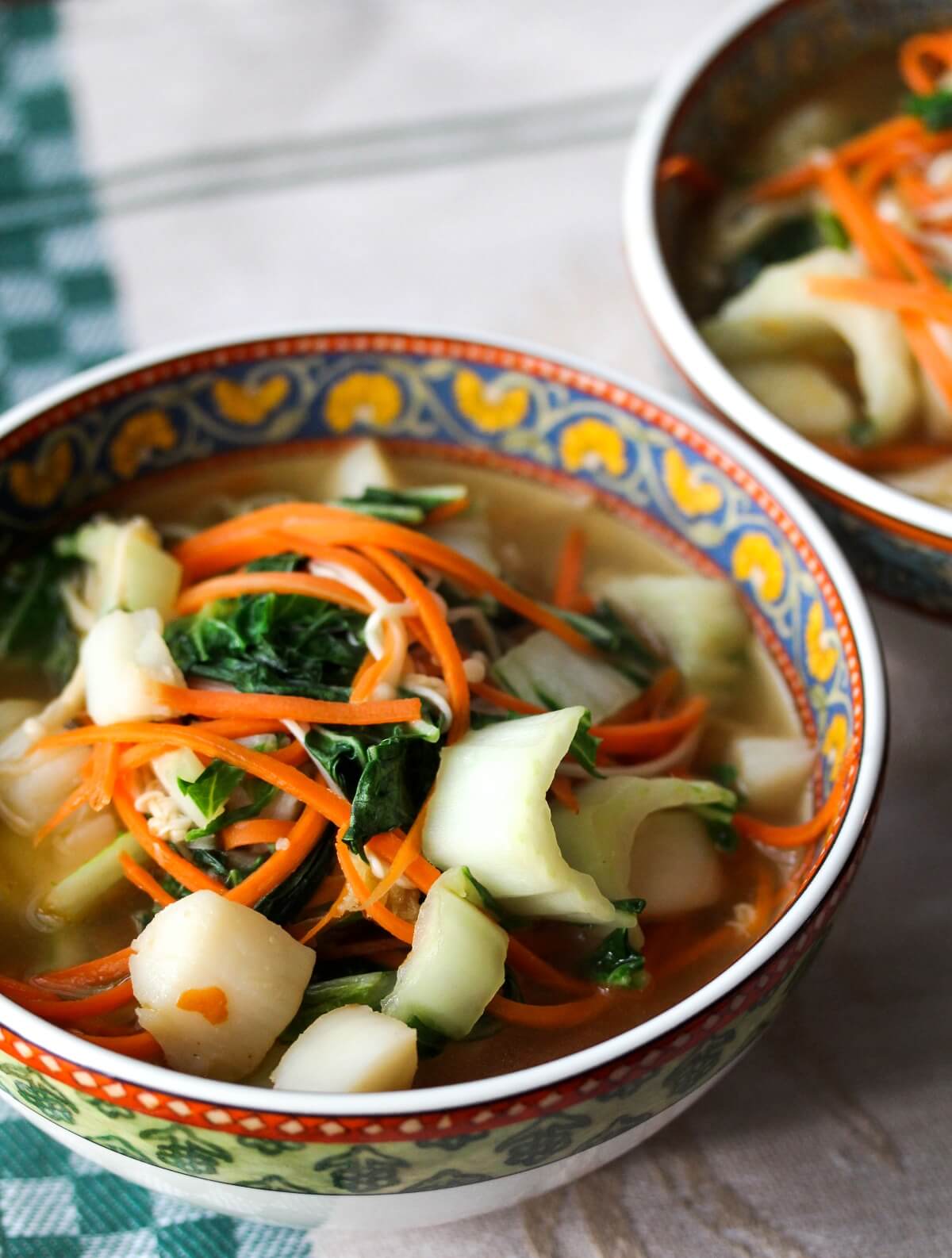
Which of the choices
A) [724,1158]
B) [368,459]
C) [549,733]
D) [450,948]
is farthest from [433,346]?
[724,1158]

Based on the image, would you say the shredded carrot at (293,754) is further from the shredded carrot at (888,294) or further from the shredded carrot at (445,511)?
the shredded carrot at (888,294)

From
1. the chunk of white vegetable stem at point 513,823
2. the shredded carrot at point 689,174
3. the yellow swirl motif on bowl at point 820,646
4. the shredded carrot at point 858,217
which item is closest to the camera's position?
the chunk of white vegetable stem at point 513,823

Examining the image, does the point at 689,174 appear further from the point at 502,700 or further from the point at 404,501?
the point at 502,700

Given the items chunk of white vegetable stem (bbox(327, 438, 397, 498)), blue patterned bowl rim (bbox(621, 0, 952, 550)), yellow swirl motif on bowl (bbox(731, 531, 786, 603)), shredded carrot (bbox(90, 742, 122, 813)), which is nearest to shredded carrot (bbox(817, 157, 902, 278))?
blue patterned bowl rim (bbox(621, 0, 952, 550))

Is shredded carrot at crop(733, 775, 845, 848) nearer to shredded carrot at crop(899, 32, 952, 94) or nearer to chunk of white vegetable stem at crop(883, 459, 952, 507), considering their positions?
chunk of white vegetable stem at crop(883, 459, 952, 507)

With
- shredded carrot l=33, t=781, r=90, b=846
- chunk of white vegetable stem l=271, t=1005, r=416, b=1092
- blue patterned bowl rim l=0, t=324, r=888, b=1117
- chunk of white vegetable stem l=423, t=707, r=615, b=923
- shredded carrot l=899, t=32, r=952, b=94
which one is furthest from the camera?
shredded carrot l=899, t=32, r=952, b=94

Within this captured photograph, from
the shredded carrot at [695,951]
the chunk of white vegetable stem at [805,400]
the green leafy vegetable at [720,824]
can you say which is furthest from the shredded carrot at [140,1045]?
the chunk of white vegetable stem at [805,400]

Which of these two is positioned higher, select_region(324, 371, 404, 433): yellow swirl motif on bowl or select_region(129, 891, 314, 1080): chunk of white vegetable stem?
select_region(324, 371, 404, 433): yellow swirl motif on bowl
